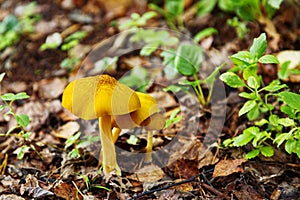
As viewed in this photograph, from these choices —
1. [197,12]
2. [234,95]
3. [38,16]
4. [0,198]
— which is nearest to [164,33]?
[197,12]

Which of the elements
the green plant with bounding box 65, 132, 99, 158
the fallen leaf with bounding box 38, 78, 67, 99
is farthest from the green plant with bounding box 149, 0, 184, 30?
the green plant with bounding box 65, 132, 99, 158

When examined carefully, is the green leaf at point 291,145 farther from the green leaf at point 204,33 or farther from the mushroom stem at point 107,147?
the green leaf at point 204,33

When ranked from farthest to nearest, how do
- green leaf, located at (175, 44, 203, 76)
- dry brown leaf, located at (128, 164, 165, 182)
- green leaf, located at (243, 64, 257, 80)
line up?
green leaf, located at (175, 44, 203, 76) < dry brown leaf, located at (128, 164, 165, 182) < green leaf, located at (243, 64, 257, 80)

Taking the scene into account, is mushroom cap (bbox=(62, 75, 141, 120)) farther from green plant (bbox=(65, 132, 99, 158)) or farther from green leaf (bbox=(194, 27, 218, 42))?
green leaf (bbox=(194, 27, 218, 42))

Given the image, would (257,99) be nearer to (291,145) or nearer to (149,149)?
(291,145)

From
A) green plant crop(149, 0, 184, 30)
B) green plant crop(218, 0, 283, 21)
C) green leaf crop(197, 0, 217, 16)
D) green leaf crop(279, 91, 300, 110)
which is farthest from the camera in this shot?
green leaf crop(197, 0, 217, 16)

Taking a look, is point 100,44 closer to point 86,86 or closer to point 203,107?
point 203,107
